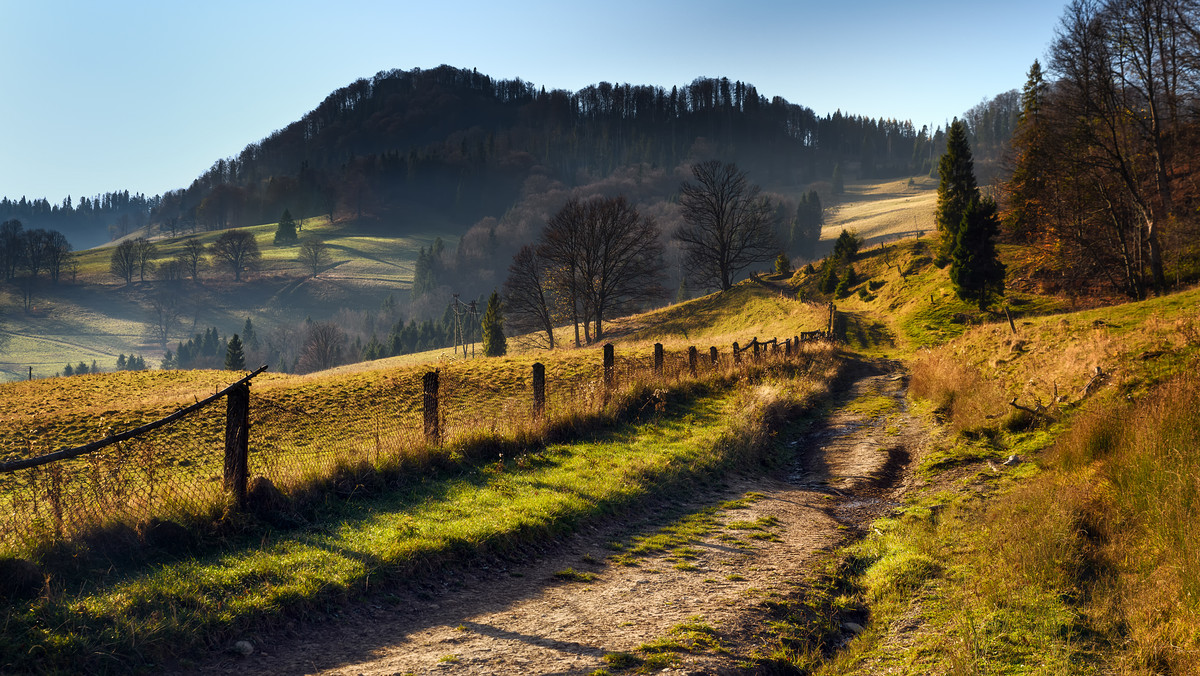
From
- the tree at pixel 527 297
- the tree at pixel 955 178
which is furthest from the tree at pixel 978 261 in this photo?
the tree at pixel 527 297

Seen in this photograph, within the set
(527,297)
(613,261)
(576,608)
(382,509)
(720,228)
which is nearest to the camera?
(576,608)

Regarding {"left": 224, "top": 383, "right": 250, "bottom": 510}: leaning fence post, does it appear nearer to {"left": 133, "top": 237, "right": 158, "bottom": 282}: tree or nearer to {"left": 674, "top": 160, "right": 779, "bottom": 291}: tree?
{"left": 674, "top": 160, "right": 779, "bottom": 291}: tree

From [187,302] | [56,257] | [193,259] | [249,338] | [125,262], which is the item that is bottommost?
[249,338]

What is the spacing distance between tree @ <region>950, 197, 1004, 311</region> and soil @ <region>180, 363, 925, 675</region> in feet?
111

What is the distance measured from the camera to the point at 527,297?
63.9 m

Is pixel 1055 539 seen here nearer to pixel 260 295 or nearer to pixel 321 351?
pixel 321 351

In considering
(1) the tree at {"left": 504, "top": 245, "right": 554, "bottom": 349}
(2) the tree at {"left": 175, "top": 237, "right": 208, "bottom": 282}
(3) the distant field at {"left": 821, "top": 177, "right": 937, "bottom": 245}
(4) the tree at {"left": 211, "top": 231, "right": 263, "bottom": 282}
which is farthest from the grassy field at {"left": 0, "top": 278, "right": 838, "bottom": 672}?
(2) the tree at {"left": 175, "top": 237, "right": 208, "bottom": 282}

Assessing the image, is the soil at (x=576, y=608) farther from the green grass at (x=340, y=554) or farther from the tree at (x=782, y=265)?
the tree at (x=782, y=265)

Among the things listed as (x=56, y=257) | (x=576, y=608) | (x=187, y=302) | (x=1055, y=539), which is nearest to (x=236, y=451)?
(x=576, y=608)

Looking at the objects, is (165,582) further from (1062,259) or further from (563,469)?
(1062,259)

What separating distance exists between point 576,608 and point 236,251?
177 meters

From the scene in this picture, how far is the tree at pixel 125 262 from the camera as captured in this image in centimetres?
14912

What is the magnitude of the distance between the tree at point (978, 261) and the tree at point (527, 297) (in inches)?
1458

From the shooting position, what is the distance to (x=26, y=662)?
14.1 ft
